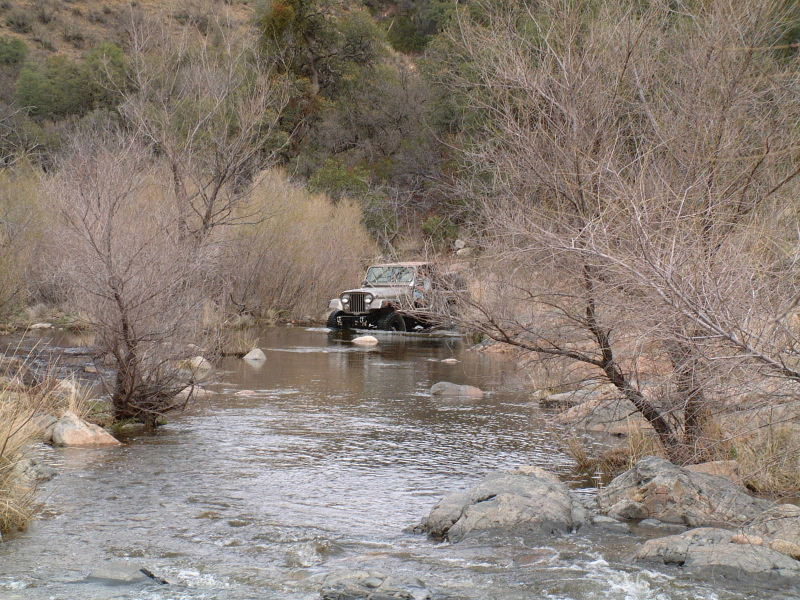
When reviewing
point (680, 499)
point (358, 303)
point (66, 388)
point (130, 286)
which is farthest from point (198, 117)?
point (680, 499)

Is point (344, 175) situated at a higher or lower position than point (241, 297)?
higher

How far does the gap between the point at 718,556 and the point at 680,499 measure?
120 cm

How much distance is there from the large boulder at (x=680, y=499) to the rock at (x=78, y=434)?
17.5 feet

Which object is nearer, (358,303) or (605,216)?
(605,216)

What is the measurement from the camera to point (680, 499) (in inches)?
296

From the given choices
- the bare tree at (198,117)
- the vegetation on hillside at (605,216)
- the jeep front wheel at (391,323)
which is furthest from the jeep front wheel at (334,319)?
the vegetation on hillside at (605,216)

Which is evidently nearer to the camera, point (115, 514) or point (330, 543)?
point (330, 543)

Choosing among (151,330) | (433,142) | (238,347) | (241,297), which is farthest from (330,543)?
(433,142)

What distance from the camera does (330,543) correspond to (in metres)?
6.93

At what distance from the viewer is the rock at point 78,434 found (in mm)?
9945

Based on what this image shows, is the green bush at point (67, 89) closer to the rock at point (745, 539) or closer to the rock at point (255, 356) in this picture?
the rock at point (255, 356)

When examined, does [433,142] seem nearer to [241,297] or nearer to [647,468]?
[241,297]

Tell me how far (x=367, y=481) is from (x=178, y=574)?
2.89 meters

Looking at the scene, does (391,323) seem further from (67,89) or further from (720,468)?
(67,89)
